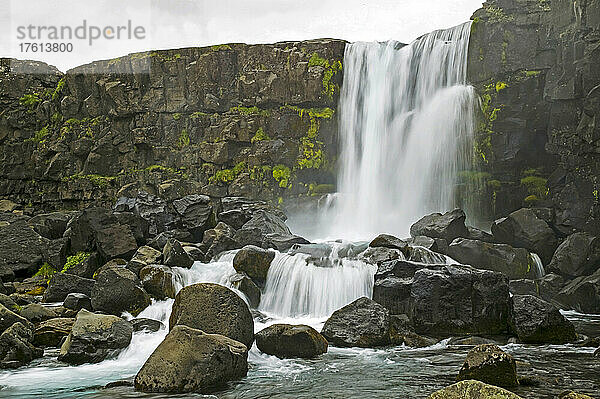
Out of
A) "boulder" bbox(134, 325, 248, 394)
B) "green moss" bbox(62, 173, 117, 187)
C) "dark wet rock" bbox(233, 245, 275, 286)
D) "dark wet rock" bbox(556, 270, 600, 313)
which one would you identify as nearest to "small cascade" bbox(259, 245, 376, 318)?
"dark wet rock" bbox(233, 245, 275, 286)

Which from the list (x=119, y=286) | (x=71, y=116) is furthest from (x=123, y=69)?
(x=119, y=286)

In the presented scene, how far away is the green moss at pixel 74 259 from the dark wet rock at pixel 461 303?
477 inches

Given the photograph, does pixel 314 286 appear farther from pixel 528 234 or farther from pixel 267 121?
pixel 267 121

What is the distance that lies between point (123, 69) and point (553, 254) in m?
27.3

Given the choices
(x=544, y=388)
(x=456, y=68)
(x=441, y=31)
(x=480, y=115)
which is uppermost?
(x=441, y=31)

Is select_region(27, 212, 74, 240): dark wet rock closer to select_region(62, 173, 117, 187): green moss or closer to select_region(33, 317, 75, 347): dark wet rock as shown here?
select_region(62, 173, 117, 187): green moss

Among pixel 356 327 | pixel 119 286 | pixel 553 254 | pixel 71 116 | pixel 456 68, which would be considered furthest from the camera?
pixel 71 116

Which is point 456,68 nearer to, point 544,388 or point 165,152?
point 165,152

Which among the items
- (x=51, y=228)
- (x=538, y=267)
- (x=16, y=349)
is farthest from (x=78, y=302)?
(x=538, y=267)

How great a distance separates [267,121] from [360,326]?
2124 cm

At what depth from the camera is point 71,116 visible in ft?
123

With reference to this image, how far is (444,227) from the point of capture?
18.5 metres

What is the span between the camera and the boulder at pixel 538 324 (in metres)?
12.0

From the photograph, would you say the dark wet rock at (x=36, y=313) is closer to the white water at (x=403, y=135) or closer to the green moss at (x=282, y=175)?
the white water at (x=403, y=135)
